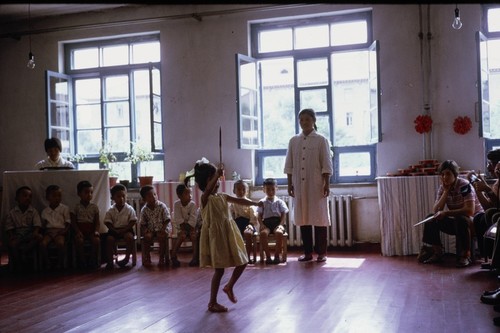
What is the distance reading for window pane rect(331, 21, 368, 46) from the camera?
6.67m

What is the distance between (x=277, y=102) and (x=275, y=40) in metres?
0.79

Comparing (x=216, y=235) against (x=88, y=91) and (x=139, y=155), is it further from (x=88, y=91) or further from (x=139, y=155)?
(x=88, y=91)

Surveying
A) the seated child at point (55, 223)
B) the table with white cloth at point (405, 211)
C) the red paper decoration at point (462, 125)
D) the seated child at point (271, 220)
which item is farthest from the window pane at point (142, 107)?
the red paper decoration at point (462, 125)

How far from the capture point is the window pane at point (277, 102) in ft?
23.0

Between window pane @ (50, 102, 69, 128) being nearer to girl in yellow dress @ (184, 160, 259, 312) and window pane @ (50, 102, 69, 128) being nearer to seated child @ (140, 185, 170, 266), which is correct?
seated child @ (140, 185, 170, 266)

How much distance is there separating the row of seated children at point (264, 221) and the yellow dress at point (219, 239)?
1917mm

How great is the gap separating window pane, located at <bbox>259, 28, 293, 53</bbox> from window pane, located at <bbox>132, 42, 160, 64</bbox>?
4.82ft

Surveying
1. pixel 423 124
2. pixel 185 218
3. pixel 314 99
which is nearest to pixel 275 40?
pixel 314 99

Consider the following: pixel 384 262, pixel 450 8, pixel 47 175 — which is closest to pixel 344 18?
pixel 450 8

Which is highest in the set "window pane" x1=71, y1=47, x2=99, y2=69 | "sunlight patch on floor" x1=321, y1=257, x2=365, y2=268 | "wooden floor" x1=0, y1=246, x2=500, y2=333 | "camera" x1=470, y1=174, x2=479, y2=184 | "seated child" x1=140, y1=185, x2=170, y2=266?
"window pane" x1=71, y1=47, x2=99, y2=69

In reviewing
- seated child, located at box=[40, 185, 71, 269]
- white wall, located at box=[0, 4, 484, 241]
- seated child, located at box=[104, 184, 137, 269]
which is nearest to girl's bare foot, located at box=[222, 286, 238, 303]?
seated child, located at box=[104, 184, 137, 269]

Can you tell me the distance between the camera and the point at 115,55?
25.4ft

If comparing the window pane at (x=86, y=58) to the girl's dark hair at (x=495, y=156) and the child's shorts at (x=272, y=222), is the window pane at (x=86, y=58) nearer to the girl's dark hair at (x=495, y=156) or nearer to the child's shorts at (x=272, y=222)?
the child's shorts at (x=272, y=222)

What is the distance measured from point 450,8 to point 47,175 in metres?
4.73
